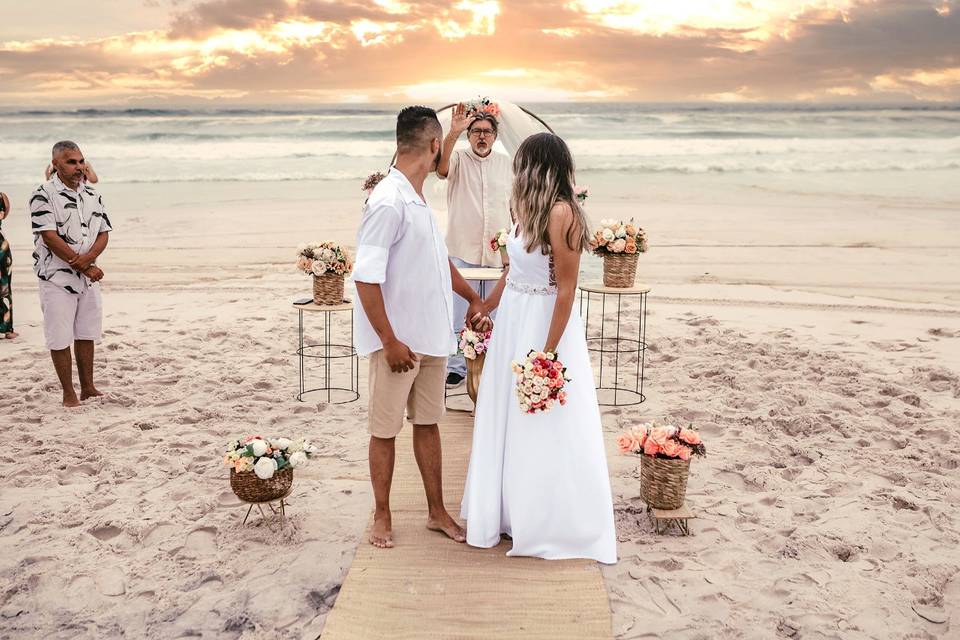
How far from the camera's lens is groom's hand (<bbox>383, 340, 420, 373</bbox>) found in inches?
153

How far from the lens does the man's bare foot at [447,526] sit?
434 cm

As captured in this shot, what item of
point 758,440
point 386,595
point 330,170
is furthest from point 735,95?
point 386,595

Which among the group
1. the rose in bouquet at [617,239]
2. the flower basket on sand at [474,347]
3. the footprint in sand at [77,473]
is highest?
the rose in bouquet at [617,239]

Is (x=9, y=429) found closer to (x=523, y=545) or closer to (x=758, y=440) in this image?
(x=523, y=545)

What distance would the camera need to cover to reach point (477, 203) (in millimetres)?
6617

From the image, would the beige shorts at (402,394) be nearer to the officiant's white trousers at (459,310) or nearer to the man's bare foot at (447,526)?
the man's bare foot at (447,526)

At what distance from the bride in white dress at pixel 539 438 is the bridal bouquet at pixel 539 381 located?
0.39 feet

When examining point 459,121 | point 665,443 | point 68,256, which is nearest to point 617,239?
point 459,121

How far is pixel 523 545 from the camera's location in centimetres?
415

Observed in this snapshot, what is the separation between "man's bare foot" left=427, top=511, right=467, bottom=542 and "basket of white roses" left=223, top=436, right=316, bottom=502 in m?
0.76

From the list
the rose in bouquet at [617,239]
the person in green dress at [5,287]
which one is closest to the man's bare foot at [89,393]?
the person in green dress at [5,287]

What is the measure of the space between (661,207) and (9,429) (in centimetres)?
1613

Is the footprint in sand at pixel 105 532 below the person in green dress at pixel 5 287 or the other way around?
below

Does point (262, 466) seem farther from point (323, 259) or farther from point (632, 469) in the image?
point (323, 259)
